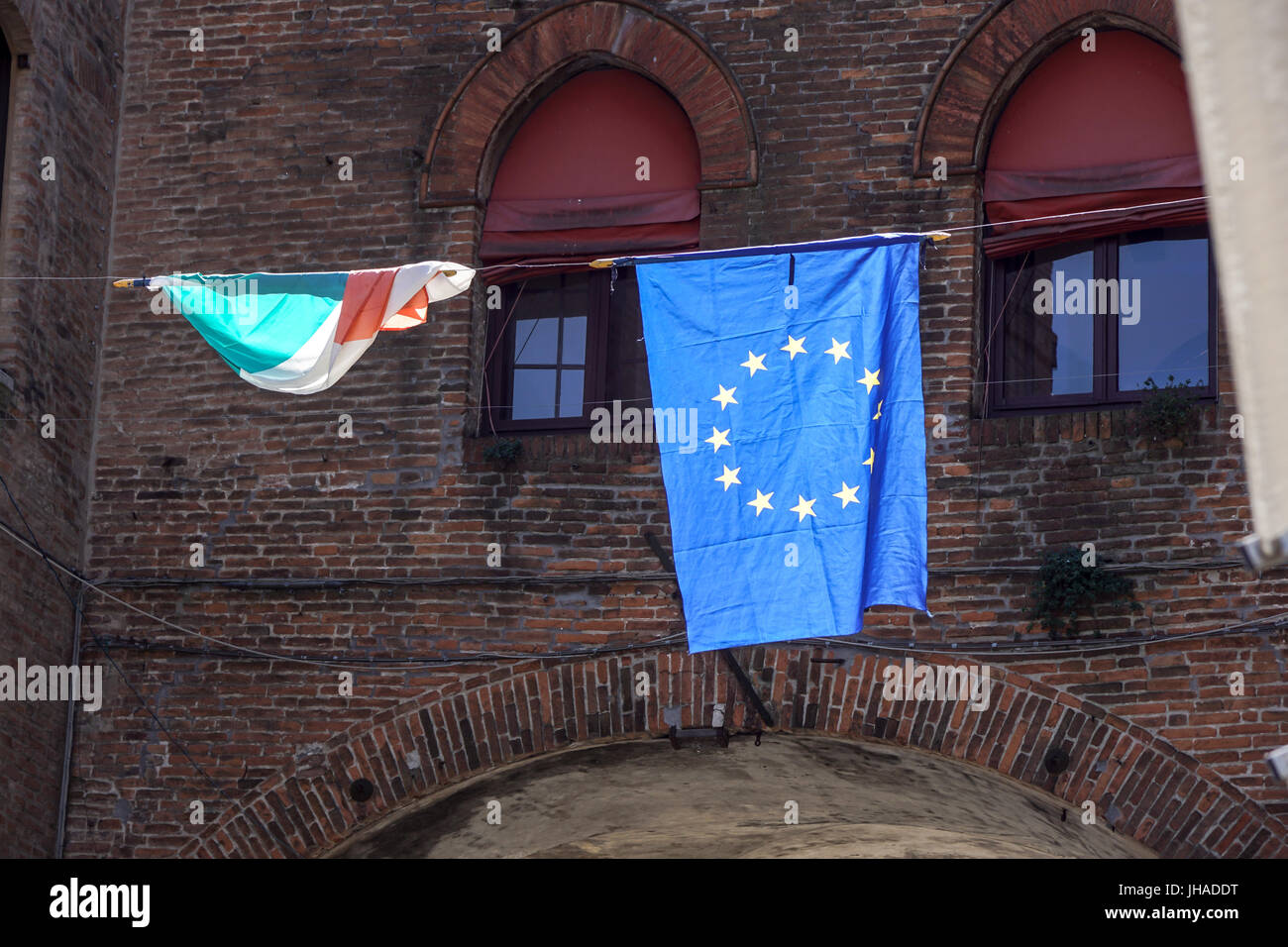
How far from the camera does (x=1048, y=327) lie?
1018 cm

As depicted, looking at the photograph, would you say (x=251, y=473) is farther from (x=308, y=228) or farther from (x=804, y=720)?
(x=804, y=720)

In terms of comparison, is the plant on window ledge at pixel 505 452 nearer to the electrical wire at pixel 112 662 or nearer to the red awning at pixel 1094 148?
the electrical wire at pixel 112 662

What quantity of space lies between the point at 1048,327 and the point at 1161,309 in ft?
1.93

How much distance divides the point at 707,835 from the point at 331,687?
297 cm

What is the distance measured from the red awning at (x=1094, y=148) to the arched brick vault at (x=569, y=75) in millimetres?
1454

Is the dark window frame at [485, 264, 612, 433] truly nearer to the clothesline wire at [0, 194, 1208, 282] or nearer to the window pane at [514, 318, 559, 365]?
the window pane at [514, 318, 559, 365]

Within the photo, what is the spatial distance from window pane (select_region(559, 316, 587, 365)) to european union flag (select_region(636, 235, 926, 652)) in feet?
4.87

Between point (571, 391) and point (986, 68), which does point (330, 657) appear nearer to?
point (571, 391)

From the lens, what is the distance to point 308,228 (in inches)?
439

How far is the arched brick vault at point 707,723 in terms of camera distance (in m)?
9.13

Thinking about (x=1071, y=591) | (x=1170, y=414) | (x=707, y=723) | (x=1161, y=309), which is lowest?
(x=707, y=723)

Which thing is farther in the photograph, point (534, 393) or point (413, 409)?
point (534, 393)

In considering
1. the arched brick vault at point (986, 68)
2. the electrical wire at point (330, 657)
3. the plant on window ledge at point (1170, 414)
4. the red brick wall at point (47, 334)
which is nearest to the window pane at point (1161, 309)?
the plant on window ledge at point (1170, 414)

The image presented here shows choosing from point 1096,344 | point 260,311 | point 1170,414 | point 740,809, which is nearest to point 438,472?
point 260,311
